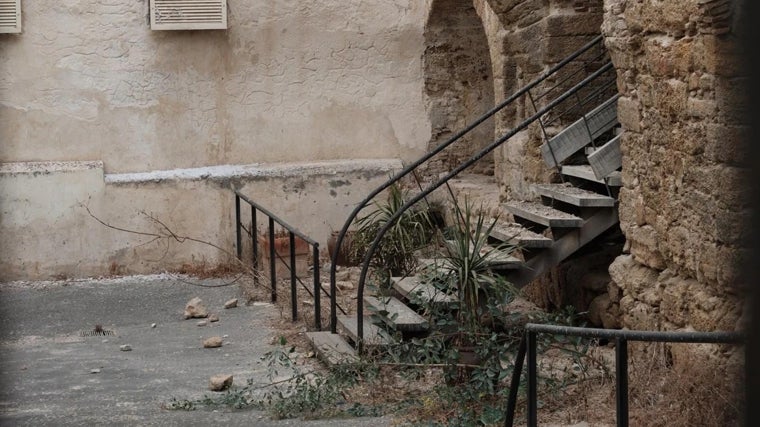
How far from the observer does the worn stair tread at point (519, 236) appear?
21.8ft

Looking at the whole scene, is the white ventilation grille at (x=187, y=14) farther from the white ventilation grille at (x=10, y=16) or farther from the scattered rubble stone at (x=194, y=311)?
the scattered rubble stone at (x=194, y=311)

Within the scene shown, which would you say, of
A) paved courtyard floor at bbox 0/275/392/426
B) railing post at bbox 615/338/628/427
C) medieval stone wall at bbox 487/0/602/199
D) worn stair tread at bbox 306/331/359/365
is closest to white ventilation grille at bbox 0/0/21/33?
paved courtyard floor at bbox 0/275/392/426

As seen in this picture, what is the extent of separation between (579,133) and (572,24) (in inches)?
38.1

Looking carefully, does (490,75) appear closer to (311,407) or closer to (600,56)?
(600,56)

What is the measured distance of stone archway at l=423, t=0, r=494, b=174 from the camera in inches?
420

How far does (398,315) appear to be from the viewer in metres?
6.43

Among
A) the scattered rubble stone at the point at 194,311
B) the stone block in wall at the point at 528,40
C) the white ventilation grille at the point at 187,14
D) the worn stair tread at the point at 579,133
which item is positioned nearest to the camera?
the worn stair tread at the point at 579,133

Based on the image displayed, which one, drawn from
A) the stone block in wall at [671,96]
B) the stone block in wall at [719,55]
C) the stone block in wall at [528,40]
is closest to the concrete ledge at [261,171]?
the stone block in wall at [528,40]

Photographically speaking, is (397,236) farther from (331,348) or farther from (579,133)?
(331,348)

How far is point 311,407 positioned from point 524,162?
3.54 metres

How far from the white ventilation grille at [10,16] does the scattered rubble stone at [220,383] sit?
506 cm

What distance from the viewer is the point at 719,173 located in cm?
488

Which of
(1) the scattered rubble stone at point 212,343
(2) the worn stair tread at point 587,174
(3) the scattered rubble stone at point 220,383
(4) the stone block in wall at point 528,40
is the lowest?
(3) the scattered rubble stone at point 220,383

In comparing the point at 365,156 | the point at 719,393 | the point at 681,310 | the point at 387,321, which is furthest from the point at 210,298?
the point at 719,393
